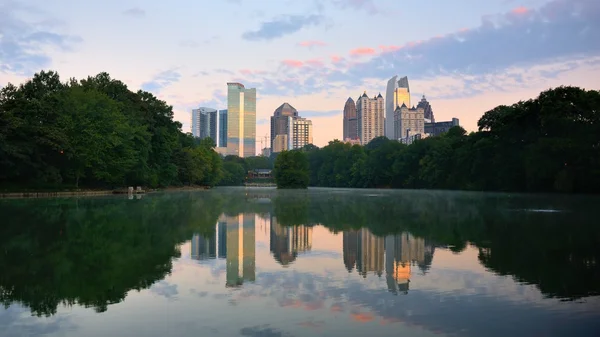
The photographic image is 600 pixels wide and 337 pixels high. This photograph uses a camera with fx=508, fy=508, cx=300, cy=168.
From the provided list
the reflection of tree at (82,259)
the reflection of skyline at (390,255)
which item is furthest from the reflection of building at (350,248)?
the reflection of tree at (82,259)

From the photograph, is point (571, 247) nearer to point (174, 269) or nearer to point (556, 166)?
point (174, 269)

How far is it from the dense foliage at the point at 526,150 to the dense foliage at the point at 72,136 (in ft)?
139

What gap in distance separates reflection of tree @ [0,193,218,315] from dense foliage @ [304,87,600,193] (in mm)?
43181

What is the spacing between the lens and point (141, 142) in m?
58.1

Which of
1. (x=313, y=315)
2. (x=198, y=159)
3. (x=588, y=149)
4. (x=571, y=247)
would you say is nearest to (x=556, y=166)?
(x=588, y=149)

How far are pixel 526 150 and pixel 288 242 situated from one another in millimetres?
49580

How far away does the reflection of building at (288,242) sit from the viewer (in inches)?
427

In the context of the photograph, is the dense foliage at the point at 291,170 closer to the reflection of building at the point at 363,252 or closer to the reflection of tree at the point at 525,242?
the reflection of tree at the point at 525,242

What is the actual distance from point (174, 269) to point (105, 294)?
202 centimetres

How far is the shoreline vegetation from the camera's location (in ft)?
142

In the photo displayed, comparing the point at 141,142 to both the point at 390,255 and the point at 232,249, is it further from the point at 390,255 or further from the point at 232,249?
the point at 390,255

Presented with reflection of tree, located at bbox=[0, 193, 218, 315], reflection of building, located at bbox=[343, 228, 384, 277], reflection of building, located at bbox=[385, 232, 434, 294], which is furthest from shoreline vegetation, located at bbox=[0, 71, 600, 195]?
reflection of building, located at bbox=[385, 232, 434, 294]

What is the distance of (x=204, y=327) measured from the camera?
557 cm

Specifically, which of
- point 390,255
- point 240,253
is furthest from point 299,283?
point 240,253
